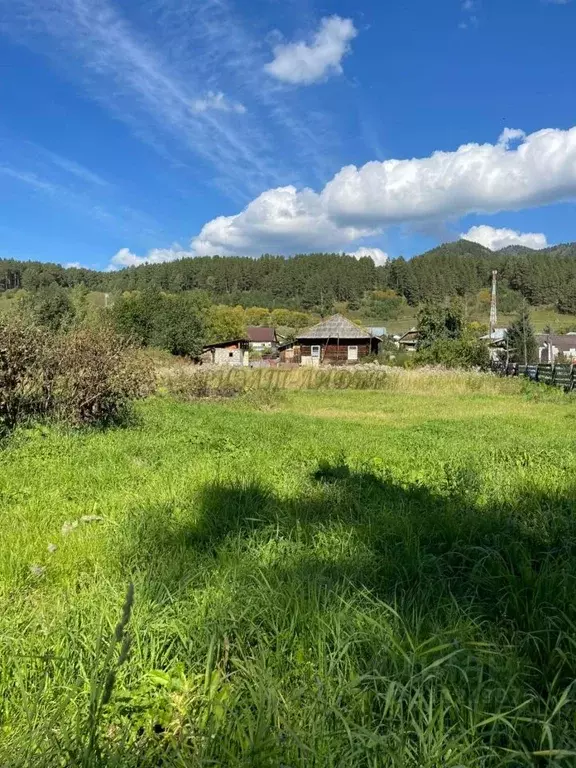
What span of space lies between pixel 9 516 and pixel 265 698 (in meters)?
3.07

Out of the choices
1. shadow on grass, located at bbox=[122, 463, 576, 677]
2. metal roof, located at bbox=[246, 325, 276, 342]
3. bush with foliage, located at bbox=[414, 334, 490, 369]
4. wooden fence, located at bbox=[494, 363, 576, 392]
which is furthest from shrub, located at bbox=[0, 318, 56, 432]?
metal roof, located at bbox=[246, 325, 276, 342]

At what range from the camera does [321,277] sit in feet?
408

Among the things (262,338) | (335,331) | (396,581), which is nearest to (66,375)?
(396,581)

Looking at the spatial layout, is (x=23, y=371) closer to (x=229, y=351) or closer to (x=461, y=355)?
(x=461, y=355)

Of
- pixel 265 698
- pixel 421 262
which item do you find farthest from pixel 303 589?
pixel 421 262

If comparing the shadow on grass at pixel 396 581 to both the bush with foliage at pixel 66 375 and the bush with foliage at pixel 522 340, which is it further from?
the bush with foliage at pixel 522 340

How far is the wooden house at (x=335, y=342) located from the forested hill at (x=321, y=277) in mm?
61307

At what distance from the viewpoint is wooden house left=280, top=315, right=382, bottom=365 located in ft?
157

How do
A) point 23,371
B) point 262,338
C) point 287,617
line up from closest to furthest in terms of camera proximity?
point 287,617
point 23,371
point 262,338

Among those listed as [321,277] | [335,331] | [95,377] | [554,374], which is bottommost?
[554,374]

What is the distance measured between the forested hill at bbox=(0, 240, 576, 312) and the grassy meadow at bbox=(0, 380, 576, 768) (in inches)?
4066

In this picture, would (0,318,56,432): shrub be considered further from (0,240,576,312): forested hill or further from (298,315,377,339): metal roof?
(0,240,576,312): forested hill

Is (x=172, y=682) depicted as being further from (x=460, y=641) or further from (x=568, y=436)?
(x=568, y=436)

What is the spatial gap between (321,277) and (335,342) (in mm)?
79225
